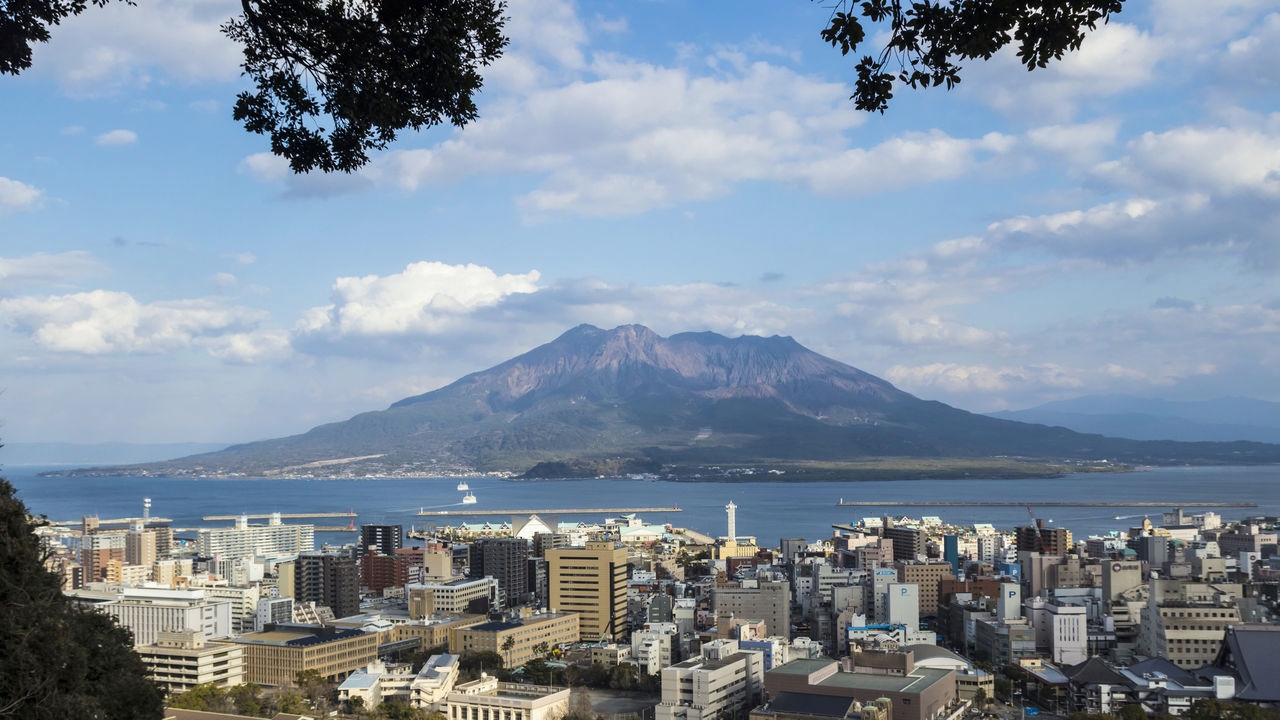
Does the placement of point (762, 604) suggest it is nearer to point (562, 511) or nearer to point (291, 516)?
point (562, 511)

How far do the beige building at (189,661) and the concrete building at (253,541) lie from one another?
43.1 ft

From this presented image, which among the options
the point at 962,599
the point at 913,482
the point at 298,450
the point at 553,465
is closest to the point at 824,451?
the point at 913,482

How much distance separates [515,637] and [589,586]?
194 cm

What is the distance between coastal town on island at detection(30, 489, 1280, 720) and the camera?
10031mm

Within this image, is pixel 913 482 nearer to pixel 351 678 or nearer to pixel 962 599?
pixel 962 599

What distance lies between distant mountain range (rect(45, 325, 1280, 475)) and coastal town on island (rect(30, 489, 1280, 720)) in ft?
130

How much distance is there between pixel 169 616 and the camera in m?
12.8

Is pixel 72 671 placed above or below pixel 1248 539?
above

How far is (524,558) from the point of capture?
63.4 ft

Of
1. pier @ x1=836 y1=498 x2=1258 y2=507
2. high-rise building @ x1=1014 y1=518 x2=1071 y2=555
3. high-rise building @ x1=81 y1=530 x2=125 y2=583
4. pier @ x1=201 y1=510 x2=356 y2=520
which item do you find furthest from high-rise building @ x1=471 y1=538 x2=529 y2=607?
pier @ x1=836 y1=498 x2=1258 y2=507

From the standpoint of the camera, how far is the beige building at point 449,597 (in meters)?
15.6

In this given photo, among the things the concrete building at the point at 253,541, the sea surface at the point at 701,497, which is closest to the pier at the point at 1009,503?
the sea surface at the point at 701,497

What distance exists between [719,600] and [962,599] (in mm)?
3602

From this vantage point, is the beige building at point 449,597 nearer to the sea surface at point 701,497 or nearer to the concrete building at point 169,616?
the concrete building at point 169,616
